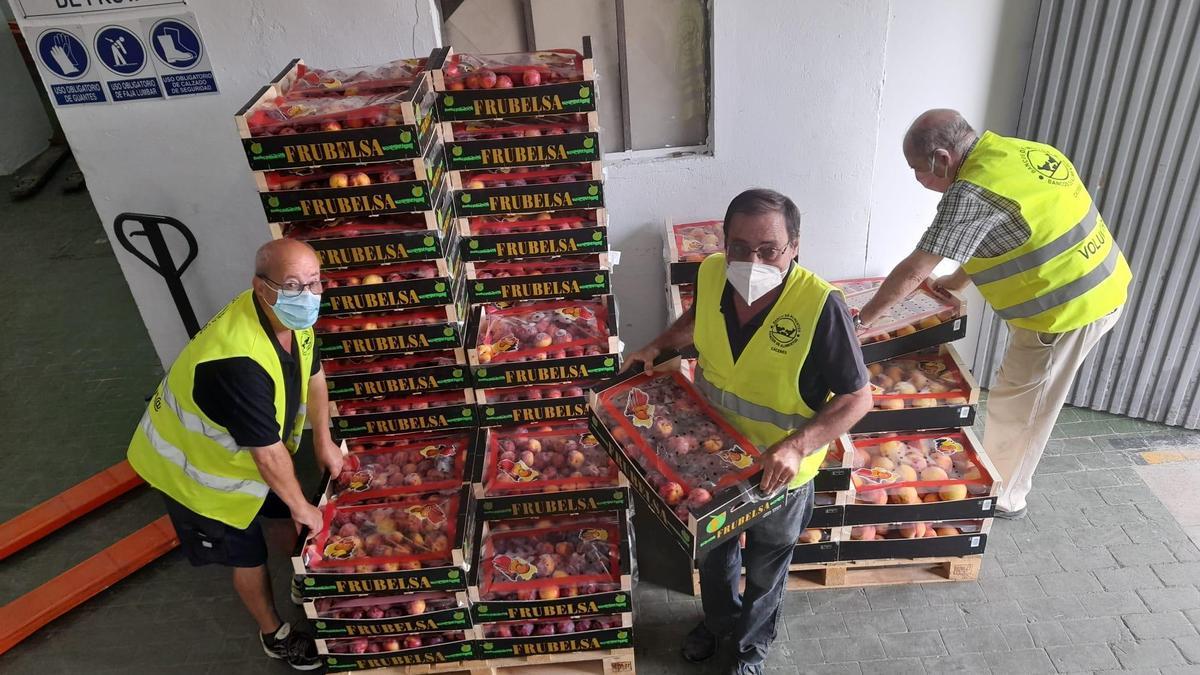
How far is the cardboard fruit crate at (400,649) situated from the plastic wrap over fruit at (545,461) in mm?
718

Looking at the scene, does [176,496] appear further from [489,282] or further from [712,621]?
[712,621]

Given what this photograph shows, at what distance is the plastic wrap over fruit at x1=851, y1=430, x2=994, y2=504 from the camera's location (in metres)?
4.15

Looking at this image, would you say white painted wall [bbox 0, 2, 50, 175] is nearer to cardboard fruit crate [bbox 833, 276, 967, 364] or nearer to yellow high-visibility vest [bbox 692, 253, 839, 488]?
yellow high-visibility vest [bbox 692, 253, 839, 488]

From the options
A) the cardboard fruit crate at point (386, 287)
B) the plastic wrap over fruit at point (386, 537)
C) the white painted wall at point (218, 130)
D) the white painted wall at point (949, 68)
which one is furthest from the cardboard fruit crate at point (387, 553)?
the white painted wall at point (949, 68)

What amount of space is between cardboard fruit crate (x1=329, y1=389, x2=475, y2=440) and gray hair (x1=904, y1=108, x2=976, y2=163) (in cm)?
261

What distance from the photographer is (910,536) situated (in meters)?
4.24

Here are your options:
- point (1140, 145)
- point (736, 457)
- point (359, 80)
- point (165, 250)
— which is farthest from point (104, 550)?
point (1140, 145)

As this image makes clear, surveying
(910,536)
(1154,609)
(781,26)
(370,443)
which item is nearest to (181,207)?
(370,443)

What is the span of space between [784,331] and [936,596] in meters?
2.19

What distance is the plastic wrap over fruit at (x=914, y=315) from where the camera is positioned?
13.9 ft

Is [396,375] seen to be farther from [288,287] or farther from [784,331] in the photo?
[784,331]

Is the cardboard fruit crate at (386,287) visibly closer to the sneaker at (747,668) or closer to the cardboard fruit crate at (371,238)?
the cardboard fruit crate at (371,238)

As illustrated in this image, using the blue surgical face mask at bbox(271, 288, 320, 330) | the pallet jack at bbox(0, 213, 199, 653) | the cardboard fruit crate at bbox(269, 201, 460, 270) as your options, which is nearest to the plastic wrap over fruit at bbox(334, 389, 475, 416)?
the cardboard fruit crate at bbox(269, 201, 460, 270)

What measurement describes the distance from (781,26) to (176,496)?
411 cm
